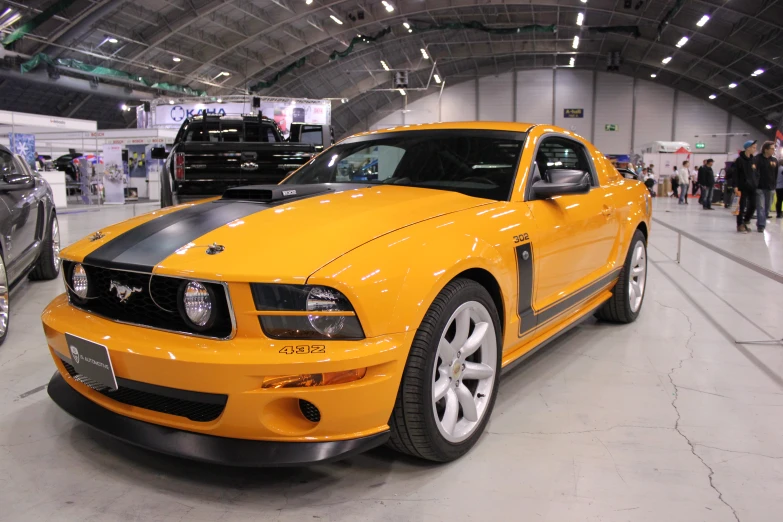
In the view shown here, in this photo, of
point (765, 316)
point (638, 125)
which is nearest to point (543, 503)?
point (765, 316)

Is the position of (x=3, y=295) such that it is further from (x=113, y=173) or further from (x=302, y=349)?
(x=113, y=173)

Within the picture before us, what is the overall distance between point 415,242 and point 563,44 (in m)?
30.3

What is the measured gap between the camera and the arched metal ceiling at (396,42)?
67.9 ft

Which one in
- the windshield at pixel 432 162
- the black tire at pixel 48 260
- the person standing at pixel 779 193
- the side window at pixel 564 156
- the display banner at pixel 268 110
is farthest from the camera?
the display banner at pixel 268 110

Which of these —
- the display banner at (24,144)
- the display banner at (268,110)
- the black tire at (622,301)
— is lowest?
the black tire at (622,301)

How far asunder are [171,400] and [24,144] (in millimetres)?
17001

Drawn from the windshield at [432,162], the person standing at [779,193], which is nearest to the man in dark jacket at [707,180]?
the person standing at [779,193]

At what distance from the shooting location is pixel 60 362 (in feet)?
7.29

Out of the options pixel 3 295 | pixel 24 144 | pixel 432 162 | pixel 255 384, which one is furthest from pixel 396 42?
pixel 255 384

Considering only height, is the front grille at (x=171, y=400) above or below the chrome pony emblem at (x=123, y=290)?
below

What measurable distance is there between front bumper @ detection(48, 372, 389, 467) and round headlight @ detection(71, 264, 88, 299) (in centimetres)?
54

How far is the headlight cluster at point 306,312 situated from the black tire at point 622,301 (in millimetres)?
2723

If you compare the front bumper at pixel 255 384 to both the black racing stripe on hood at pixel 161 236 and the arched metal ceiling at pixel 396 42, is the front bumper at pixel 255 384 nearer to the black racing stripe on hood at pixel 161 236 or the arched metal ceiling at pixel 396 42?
the black racing stripe on hood at pixel 161 236

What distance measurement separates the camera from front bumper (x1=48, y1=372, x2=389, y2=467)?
172 cm
